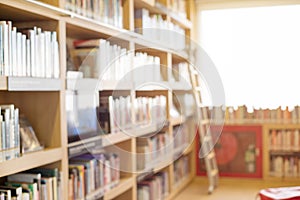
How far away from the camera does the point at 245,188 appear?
200 inches

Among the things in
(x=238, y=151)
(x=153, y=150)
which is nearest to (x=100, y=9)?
(x=153, y=150)

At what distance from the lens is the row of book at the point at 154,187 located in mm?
3825

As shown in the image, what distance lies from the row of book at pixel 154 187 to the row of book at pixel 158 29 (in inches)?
51.8

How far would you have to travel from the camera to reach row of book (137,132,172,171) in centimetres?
379

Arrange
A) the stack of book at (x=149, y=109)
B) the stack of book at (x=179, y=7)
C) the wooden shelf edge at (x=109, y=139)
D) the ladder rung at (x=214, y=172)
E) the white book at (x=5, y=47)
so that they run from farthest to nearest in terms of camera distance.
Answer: the ladder rung at (x=214, y=172) < the stack of book at (x=179, y=7) < the stack of book at (x=149, y=109) < the wooden shelf edge at (x=109, y=139) < the white book at (x=5, y=47)

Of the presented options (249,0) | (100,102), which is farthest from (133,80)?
(249,0)

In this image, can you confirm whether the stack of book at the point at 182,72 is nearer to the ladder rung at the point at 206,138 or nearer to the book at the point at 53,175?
the ladder rung at the point at 206,138

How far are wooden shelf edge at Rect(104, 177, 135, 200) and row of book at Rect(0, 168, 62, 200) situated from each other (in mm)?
717

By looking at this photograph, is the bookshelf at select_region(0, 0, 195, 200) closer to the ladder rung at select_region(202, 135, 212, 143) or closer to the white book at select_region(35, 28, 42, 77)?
the white book at select_region(35, 28, 42, 77)

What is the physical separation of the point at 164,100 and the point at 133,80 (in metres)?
0.61

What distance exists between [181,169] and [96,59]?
241 centimetres

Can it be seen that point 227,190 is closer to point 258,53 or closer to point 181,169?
point 181,169

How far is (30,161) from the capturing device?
7.18 feet

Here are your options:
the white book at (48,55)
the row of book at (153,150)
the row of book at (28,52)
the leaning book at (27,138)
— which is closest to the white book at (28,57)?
the row of book at (28,52)
